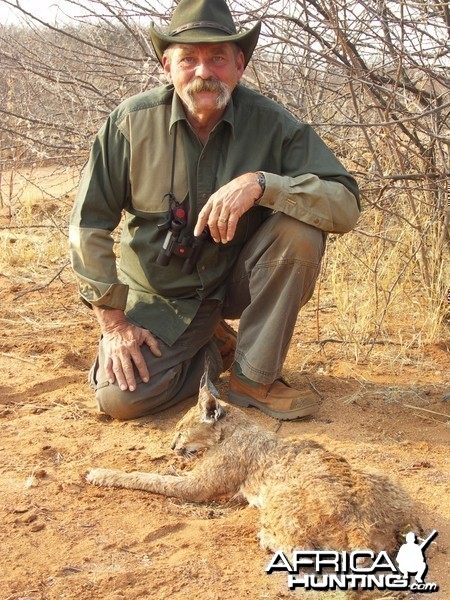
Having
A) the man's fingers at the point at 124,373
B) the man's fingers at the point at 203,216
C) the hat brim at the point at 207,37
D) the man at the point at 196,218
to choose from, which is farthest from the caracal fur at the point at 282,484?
the hat brim at the point at 207,37

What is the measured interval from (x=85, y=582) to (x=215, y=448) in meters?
0.87

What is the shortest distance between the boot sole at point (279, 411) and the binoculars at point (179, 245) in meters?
0.80

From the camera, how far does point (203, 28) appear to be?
4.02 metres

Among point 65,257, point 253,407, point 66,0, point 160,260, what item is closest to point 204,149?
point 160,260

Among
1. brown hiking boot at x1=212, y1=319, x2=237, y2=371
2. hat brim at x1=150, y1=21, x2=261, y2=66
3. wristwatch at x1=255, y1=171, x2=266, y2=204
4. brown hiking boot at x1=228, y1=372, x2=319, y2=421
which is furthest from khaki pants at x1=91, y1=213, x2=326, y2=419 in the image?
hat brim at x1=150, y1=21, x2=261, y2=66

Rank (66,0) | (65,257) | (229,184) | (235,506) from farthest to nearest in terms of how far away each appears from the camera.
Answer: (65,257) → (66,0) → (229,184) → (235,506)

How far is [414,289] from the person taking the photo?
5707 millimetres

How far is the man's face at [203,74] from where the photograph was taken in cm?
401

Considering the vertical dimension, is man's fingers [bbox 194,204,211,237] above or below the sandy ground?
above

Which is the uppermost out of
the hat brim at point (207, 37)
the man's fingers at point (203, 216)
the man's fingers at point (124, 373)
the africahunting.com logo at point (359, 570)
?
the hat brim at point (207, 37)

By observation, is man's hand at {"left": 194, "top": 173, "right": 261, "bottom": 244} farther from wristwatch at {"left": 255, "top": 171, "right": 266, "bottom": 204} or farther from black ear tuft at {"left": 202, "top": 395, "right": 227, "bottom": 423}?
black ear tuft at {"left": 202, "top": 395, "right": 227, "bottom": 423}

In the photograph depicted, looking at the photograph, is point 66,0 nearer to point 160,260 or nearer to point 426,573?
point 160,260

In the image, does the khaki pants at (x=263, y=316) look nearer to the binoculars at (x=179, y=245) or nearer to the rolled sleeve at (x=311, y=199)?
the rolled sleeve at (x=311, y=199)

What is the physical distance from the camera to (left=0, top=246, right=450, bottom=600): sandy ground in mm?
2688
